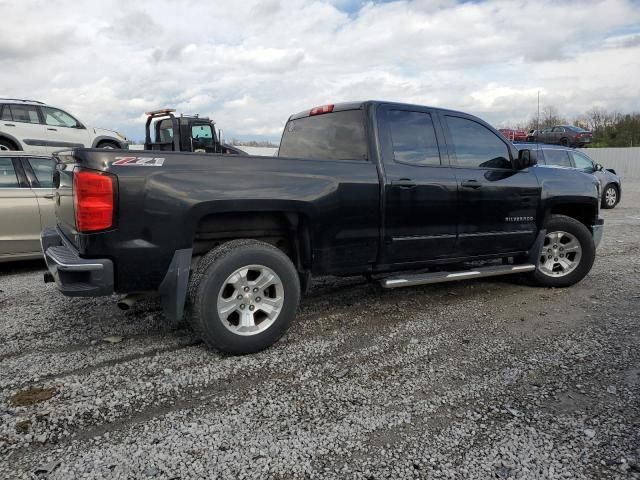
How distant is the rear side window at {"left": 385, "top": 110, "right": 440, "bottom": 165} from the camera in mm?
4309

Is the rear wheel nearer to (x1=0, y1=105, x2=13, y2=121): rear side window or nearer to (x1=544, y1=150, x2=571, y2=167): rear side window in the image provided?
(x1=544, y1=150, x2=571, y2=167): rear side window

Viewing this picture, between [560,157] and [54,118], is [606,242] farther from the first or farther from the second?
[54,118]

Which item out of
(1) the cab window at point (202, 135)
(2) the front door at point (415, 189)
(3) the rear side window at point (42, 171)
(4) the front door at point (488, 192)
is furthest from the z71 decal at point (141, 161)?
(1) the cab window at point (202, 135)

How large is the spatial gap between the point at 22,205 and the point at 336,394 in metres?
5.00

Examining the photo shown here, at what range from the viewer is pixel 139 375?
331 centimetres

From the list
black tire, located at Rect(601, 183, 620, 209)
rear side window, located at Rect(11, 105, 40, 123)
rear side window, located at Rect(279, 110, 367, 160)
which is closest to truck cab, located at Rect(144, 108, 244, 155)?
rear side window, located at Rect(11, 105, 40, 123)

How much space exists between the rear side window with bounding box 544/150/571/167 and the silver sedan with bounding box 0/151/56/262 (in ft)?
35.9

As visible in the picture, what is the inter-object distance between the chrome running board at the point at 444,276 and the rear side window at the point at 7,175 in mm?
4896

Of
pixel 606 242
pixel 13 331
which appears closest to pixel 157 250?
pixel 13 331

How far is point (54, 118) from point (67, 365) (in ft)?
34.7

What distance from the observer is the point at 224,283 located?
3.45 metres

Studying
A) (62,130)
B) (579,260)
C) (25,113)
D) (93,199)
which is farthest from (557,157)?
(25,113)

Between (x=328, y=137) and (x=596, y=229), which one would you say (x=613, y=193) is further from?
(x=328, y=137)

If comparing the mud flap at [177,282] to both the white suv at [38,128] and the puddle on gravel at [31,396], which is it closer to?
the puddle on gravel at [31,396]
